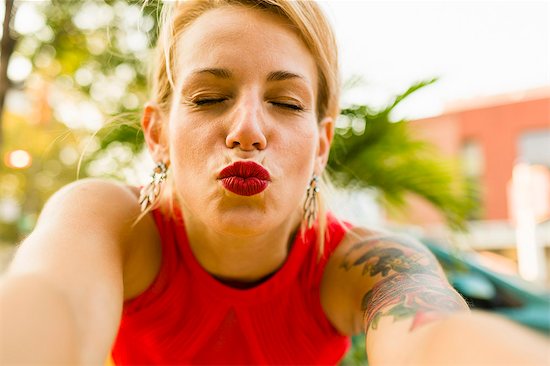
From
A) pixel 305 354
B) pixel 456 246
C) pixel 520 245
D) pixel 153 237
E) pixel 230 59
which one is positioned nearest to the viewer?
pixel 230 59

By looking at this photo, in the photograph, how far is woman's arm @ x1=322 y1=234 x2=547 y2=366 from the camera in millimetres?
885

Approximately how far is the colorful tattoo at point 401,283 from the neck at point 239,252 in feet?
0.76

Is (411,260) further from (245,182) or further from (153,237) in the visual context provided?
(153,237)

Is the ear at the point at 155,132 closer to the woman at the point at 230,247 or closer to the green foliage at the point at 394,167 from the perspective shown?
the woman at the point at 230,247

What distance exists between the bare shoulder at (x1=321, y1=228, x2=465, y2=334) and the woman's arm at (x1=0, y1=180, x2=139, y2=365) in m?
0.69

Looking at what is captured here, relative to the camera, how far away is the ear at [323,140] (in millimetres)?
2035

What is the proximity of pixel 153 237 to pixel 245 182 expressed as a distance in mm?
565

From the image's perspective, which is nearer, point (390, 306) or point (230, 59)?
point (390, 306)

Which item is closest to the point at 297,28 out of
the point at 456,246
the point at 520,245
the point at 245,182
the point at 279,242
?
the point at 245,182

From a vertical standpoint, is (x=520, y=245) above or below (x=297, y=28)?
below

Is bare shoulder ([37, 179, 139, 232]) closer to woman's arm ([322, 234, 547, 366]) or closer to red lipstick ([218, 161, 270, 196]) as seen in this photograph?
red lipstick ([218, 161, 270, 196])

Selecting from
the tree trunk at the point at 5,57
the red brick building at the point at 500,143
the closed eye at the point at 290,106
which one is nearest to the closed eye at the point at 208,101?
the closed eye at the point at 290,106

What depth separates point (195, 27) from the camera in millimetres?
1820

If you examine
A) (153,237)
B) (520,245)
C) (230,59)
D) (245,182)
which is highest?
(230,59)
